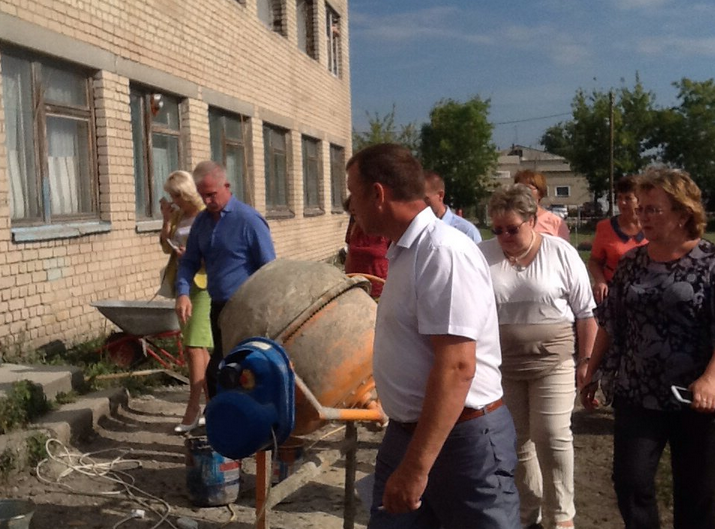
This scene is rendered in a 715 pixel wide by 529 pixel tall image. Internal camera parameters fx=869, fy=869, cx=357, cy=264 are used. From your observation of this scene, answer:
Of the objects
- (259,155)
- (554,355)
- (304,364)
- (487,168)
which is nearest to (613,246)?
(554,355)

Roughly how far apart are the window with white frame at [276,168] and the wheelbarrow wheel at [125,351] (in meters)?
7.57

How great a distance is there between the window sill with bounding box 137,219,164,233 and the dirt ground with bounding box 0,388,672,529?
348cm

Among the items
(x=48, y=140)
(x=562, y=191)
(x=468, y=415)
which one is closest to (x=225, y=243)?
(x=468, y=415)

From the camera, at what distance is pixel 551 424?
4.12 m

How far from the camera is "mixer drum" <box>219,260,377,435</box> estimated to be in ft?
10.6

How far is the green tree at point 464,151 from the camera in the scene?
45625mm

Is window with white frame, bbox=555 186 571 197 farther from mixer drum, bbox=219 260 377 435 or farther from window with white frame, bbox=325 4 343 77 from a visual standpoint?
mixer drum, bbox=219 260 377 435

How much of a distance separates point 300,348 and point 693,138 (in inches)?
2021

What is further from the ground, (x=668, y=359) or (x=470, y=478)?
(x=668, y=359)

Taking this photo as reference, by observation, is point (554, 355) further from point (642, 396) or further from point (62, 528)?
point (62, 528)

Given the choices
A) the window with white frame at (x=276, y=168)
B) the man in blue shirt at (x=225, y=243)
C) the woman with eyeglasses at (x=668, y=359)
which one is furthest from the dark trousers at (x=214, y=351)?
the window with white frame at (x=276, y=168)

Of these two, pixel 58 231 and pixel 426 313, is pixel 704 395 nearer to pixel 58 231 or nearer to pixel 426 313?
pixel 426 313

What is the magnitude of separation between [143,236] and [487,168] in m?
37.9

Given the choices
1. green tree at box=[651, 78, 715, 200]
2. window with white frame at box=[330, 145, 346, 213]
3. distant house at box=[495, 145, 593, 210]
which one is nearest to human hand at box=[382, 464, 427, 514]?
window with white frame at box=[330, 145, 346, 213]
